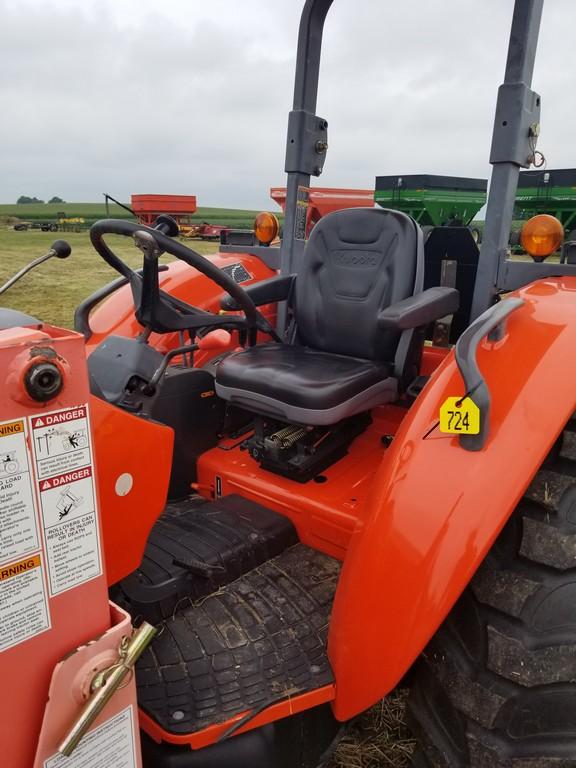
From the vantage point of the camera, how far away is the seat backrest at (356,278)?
233 cm

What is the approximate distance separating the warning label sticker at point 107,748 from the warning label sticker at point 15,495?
0.35 meters

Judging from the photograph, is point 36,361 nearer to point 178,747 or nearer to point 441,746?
point 178,747

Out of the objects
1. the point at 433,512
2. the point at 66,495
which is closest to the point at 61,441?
the point at 66,495

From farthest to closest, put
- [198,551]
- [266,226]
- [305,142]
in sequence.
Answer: [266,226]
[305,142]
[198,551]

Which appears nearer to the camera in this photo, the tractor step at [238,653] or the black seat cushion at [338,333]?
the tractor step at [238,653]

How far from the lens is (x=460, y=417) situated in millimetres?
1259

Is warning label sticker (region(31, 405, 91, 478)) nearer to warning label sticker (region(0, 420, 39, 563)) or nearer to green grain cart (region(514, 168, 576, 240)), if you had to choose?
warning label sticker (region(0, 420, 39, 563))

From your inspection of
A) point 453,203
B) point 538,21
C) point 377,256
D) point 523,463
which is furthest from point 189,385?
point 453,203

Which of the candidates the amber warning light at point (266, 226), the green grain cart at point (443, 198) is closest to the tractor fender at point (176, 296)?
the amber warning light at point (266, 226)

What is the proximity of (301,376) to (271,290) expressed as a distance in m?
0.67

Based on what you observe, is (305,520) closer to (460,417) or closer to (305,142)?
(460,417)

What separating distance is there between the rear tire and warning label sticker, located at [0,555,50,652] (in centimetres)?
82

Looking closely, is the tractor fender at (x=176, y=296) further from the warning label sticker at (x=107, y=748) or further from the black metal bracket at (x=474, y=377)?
the warning label sticker at (x=107, y=748)

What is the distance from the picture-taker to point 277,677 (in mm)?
1333
